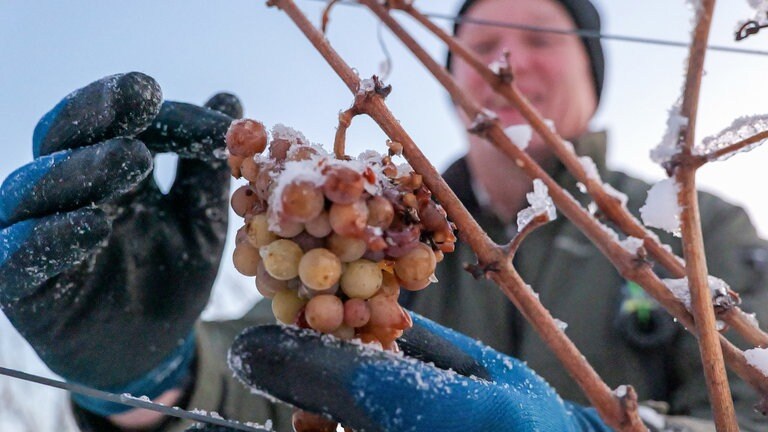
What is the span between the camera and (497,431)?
70 centimetres

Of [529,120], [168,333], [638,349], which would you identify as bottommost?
[168,333]

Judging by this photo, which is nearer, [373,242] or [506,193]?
[373,242]

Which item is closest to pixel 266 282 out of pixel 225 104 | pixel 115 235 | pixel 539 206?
pixel 539 206

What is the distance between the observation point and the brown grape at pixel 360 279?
56 centimetres

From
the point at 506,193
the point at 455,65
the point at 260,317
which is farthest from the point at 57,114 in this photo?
the point at 455,65

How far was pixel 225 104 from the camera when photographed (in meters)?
1.20

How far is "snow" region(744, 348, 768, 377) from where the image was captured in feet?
1.82

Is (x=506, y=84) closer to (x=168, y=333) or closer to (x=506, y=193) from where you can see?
(x=168, y=333)

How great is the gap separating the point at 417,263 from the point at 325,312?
9cm

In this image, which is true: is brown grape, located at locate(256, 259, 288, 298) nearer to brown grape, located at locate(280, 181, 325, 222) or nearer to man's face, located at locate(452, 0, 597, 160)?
brown grape, located at locate(280, 181, 325, 222)

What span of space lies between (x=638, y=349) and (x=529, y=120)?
1449 mm

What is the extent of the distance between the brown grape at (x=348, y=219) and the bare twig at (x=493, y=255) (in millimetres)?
87

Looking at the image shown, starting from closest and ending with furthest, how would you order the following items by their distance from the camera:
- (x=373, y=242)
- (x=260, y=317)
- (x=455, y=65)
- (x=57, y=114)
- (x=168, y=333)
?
1. (x=373, y=242)
2. (x=57, y=114)
3. (x=168, y=333)
4. (x=260, y=317)
5. (x=455, y=65)

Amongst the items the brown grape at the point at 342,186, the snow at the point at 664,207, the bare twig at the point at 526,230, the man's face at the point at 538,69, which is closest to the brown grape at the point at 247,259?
the brown grape at the point at 342,186
